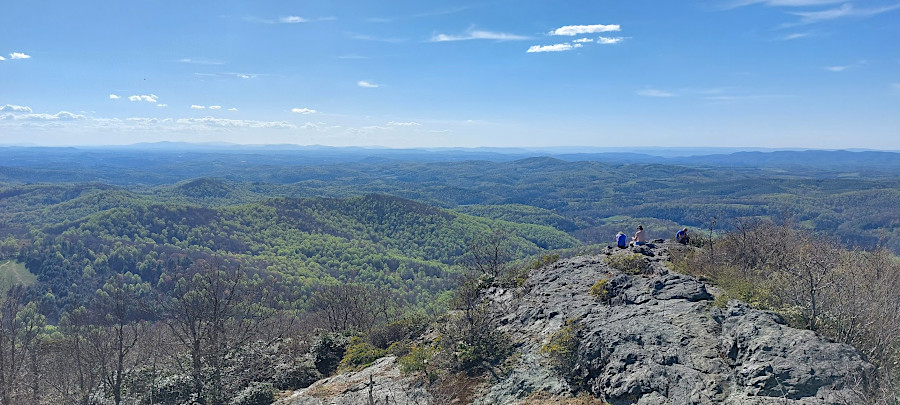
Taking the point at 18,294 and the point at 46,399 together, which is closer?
the point at 46,399

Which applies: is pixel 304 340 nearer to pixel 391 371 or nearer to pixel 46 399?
pixel 391 371

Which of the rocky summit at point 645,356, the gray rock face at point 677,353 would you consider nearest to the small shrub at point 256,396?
the rocky summit at point 645,356

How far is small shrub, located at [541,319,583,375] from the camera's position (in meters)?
10.9

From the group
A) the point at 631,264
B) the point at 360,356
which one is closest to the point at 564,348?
the point at 631,264

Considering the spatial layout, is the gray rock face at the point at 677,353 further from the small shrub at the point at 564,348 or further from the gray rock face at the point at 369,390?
the gray rock face at the point at 369,390

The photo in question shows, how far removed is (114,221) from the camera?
409 feet

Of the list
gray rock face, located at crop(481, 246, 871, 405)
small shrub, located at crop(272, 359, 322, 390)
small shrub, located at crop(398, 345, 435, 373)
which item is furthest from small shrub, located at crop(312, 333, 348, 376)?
gray rock face, located at crop(481, 246, 871, 405)

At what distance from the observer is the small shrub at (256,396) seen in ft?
48.8

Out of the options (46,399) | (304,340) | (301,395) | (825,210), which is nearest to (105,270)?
(46,399)

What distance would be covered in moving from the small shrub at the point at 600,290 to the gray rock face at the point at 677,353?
0.55ft

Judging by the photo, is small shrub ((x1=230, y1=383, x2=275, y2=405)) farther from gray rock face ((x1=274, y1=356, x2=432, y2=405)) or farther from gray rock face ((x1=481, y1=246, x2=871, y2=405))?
gray rock face ((x1=481, y1=246, x2=871, y2=405))

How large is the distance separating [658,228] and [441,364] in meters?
166

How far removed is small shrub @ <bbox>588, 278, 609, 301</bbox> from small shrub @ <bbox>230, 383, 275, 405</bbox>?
39.2ft

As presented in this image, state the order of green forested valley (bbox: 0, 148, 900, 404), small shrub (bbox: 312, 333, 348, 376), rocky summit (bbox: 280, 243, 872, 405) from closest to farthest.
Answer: rocky summit (bbox: 280, 243, 872, 405) < green forested valley (bbox: 0, 148, 900, 404) < small shrub (bbox: 312, 333, 348, 376)
